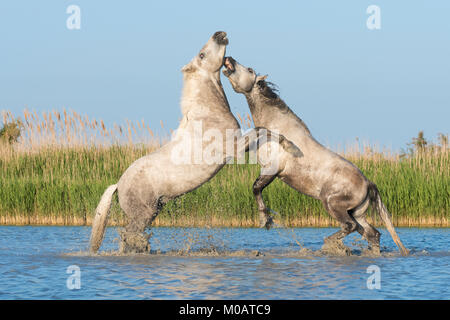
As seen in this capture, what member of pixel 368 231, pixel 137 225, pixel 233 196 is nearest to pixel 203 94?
pixel 137 225

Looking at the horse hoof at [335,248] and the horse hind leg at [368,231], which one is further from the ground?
the horse hind leg at [368,231]

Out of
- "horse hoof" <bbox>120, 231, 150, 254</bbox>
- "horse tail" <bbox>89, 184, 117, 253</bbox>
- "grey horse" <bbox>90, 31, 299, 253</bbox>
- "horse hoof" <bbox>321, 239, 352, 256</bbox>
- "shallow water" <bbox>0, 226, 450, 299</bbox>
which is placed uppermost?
"grey horse" <bbox>90, 31, 299, 253</bbox>

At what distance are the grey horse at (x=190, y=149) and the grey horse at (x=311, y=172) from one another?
388mm

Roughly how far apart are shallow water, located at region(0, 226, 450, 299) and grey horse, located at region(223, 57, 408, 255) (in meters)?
0.59

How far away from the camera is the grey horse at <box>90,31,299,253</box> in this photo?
10.1 meters

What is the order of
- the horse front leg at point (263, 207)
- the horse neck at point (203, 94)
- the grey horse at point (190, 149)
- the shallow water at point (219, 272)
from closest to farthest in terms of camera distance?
the shallow water at point (219, 272) < the grey horse at point (190, 149) < the horse neck at point (203, 94) < the horse front leg at point (263, 207)

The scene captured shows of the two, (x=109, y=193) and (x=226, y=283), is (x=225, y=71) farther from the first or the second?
(x=226, y=283)

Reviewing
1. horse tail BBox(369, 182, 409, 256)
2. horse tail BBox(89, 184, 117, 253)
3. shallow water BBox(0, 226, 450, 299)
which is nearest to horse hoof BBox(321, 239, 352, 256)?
shallow water BBox(0, 226, 450, 299)

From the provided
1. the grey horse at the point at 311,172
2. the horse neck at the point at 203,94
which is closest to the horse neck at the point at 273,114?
the grey horse at the point at 311,172

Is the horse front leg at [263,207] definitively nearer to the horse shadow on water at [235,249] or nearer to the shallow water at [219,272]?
the horse shadow on water at [235,249]

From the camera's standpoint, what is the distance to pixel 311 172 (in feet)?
35.4

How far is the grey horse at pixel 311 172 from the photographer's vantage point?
10.8 meters

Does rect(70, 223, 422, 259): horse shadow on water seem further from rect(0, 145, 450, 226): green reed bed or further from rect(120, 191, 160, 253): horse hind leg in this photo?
rect(0, 145, 450, 226): green reed bed
